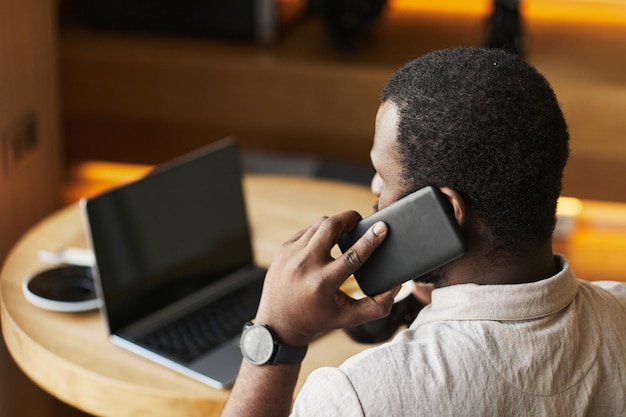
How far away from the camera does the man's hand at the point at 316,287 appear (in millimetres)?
1016

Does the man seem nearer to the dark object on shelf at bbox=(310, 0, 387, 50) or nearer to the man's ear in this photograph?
the man's ear

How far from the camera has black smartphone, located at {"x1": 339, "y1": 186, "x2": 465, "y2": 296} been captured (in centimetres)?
93

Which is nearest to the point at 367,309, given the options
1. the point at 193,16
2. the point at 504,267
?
the point at 504,267

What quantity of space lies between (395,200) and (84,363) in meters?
0.59

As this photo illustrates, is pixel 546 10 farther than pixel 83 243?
Yes

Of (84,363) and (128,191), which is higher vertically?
(128,191)

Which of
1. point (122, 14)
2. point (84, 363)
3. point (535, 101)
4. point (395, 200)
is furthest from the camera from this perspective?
point (122, 14)

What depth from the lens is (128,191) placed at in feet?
4.83

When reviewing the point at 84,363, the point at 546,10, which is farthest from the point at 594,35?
the point at 84,363

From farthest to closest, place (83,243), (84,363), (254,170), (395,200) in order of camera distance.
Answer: (254,170), (83,243), (84,363), (395,200)

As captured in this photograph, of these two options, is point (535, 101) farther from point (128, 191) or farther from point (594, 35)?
point (594, 35)

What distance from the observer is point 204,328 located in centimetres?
147

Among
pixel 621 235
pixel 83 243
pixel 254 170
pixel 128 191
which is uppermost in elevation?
pixel 128 191

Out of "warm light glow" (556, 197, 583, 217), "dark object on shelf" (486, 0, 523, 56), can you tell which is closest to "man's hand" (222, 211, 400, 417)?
"dark object on shelf" (486, 0, 523, 56)
